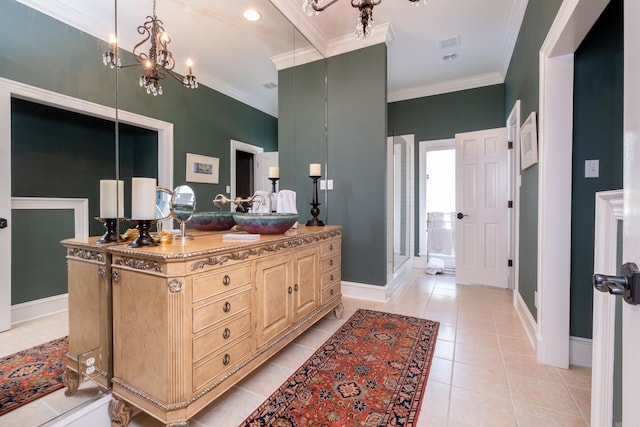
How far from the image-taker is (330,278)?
2473mm

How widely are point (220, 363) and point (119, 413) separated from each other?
1.55 ft

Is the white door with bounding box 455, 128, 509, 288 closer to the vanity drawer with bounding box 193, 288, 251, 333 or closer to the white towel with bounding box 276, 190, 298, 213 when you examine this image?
the white towel with bounding box 276, 190, 298, 213

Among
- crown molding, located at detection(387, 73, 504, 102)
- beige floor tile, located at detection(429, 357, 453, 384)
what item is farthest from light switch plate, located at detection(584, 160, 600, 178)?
crown molding, located at detection(387, 73, 504, 102)

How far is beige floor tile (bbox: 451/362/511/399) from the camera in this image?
159cm

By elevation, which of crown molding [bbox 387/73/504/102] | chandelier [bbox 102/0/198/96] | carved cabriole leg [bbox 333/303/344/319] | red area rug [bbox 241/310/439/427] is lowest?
red area rug [bbox 241/310/439/427]

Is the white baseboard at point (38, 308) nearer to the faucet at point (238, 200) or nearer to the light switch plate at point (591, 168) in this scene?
the faucet at point (238, 200)

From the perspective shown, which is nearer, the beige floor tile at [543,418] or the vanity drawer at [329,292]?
the beige floor tile at [543,418]

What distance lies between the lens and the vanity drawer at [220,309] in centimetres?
126

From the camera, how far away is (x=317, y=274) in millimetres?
2264

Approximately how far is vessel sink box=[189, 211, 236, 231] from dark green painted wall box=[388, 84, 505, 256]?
11.4ft

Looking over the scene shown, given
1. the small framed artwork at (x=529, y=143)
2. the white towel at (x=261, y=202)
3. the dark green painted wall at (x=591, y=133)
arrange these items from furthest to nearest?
the white towel at (x=261, y=202)
the small framed artwork at (x=529, y=143)
the dark green painted wall at (x=591, y=133)

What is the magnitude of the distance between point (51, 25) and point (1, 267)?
42.1 inches

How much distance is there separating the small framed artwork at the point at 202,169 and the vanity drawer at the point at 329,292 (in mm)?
1226

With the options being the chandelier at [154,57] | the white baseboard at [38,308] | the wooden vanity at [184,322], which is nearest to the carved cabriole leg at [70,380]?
the wooden vanity at [184,322]
